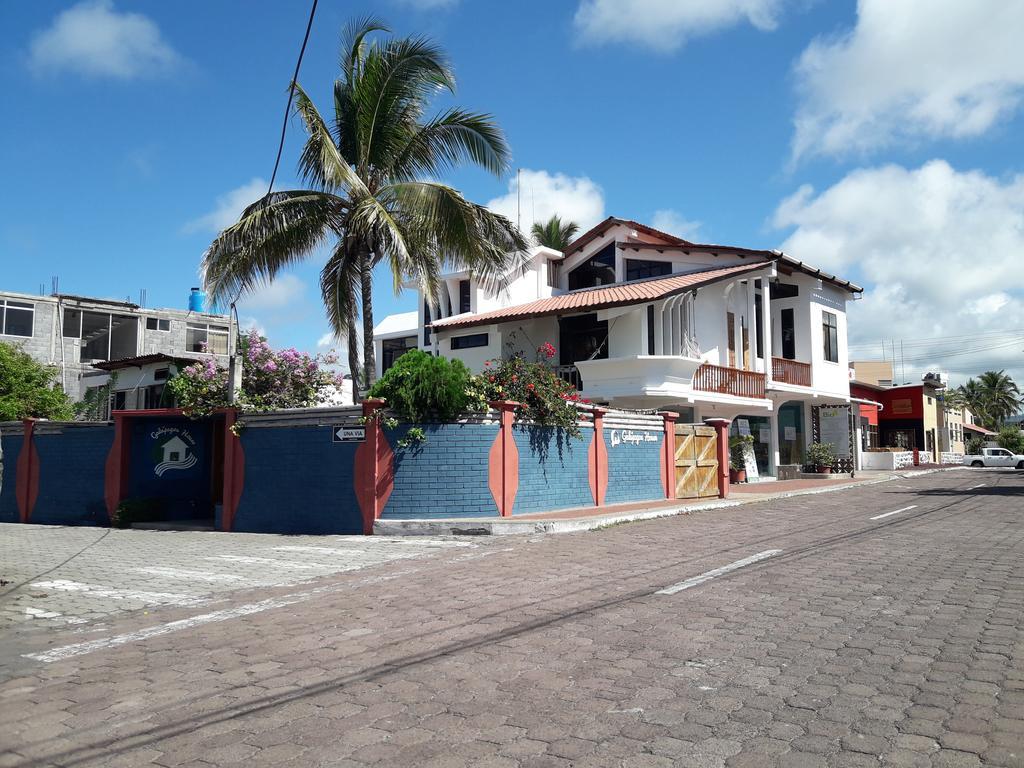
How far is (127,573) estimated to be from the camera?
10797 mm

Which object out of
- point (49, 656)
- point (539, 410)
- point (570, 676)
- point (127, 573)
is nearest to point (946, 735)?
point (570, 676)

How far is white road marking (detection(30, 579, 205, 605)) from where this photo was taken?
29.0 feet

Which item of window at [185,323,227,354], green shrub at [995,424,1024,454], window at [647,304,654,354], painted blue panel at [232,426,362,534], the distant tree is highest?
window at [185,323,227,354]

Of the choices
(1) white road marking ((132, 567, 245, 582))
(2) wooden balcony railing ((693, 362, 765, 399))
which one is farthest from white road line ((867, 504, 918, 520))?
(1) white road marking ((132, 567, 245, 582))

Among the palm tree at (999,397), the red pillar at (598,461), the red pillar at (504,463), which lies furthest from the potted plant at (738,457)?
the palm tree at (999,397)

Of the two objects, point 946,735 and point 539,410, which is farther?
point 539,410

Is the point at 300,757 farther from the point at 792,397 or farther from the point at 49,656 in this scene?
the point at 792,397

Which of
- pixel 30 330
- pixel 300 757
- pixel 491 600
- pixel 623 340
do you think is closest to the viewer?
pixel 300 757

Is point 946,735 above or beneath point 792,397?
beneath

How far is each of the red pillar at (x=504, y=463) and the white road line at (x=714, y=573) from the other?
17.9 ft

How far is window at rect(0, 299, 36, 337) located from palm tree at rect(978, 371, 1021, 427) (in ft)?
295

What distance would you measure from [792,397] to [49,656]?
27428 mm

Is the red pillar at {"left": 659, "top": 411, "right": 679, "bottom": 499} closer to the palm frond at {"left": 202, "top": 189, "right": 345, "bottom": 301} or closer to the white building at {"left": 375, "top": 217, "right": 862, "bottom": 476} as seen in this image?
the white building at {"left": 375, "top": 217, "right": 862, "bottom": 476}

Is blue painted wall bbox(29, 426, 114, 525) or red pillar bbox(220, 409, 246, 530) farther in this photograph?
blue painted wall bbox(29, 426, 114, 525)
